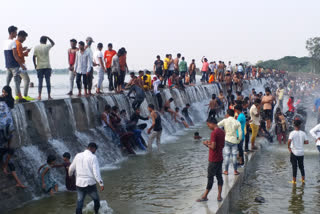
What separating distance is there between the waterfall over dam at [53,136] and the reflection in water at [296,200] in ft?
16.5

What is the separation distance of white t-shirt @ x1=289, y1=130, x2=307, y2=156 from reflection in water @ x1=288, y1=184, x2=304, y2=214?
795mm

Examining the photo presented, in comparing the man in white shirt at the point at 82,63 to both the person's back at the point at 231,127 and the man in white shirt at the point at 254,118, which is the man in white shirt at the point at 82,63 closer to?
the man in white shirt at the point at 254,118

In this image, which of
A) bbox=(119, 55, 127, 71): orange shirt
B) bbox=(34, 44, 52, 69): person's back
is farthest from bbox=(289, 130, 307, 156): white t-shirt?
bbox=(119, 55, 127, 71): orange shirt

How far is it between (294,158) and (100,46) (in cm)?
818

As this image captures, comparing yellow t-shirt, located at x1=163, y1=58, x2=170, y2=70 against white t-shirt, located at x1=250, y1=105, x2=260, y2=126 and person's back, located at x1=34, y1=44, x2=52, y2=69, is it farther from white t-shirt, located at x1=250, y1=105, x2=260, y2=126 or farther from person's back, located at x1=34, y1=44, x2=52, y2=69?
person's back, located at x1=34, y1=44, x2=52, y2=69

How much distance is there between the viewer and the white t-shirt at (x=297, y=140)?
9062mm

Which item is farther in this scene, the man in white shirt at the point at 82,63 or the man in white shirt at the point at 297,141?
the man in white shirt at the point at 82,63

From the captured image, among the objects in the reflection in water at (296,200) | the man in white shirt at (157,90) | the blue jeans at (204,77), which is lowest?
the reflection in water at (296,200)

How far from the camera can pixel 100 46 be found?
14.5 metres

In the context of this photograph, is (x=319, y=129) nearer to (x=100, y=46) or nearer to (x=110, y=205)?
(x=110, y=205)

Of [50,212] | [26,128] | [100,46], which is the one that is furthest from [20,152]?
[100,46]

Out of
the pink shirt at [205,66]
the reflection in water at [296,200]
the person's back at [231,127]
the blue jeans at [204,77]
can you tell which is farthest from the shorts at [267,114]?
the blue jeans at [204,77]

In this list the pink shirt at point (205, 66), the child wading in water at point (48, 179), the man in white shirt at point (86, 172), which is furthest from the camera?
the pink shirt at point (205, 66)

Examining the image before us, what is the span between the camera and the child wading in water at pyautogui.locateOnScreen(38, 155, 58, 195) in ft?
28.2
